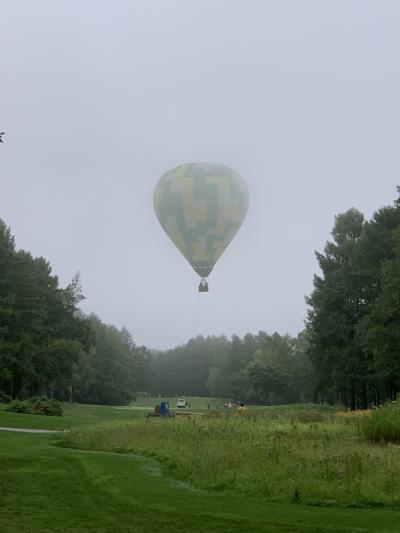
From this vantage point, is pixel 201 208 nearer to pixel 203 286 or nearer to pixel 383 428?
pixel 203 286

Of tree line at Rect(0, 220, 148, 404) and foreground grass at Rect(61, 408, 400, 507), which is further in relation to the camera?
tree line at Rect(0, 220, 148, 404)

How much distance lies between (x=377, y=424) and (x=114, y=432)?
32.1 feet

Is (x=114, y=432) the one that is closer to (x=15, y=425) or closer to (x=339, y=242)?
(x=15, y=425)

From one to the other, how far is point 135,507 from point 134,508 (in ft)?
0.29

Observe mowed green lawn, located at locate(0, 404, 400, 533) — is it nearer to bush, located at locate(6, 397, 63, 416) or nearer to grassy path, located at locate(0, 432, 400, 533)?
grassy path, located at locate(0, 432, 400, 533)

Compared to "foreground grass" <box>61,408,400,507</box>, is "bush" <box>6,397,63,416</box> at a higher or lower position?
higher

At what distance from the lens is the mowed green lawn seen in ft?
35.3

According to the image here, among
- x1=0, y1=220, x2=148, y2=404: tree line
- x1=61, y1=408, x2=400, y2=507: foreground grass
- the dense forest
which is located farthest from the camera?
x1=0, y1=220, x2=148, y2=404: tree line

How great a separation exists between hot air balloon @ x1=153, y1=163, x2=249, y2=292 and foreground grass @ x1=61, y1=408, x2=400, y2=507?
1356 cm

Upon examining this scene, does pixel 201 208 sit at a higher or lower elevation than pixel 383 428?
higher

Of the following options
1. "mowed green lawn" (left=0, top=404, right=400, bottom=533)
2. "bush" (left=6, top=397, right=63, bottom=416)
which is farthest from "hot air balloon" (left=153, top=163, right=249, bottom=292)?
"mowed green lawn" (left=0, top=404, right=400, bottom=533)

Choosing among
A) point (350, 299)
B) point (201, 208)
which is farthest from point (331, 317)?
point (201, 208)

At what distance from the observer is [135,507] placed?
40.1 feet

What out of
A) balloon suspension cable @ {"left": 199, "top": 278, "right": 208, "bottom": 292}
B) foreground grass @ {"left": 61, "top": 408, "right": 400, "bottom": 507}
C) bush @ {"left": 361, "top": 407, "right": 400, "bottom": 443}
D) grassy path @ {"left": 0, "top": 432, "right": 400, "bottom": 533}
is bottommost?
grassy path @ {"left": 0, "top": 432, "right": 400, "bottom": 533}
